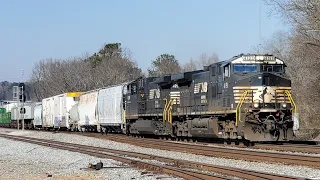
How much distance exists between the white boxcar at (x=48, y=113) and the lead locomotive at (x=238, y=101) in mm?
26379

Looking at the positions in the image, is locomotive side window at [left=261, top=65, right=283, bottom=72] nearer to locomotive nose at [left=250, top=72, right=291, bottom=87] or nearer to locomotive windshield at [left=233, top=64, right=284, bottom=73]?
locomotive windshield at [left=233, top=64, right=284, bottom=73]

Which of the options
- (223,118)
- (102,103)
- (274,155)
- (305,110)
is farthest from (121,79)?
(274,155)

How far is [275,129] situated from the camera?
19031mm

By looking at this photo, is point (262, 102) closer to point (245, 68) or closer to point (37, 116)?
point (245, 68)

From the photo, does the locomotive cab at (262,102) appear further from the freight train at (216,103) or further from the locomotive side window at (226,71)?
the locomotive side window at (226,71)

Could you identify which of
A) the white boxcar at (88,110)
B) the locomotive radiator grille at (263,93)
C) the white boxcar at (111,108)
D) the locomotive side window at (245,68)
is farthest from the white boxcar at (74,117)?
the locomotive radiator grille at (263,93)

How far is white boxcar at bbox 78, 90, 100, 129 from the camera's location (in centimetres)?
3909

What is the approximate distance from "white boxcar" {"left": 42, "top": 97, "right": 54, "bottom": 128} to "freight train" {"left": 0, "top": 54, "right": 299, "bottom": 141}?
16.3 metres

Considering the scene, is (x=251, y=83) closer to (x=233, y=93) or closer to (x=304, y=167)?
(x=233, y=93)

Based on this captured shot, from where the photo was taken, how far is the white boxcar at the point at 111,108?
33375 millimetres

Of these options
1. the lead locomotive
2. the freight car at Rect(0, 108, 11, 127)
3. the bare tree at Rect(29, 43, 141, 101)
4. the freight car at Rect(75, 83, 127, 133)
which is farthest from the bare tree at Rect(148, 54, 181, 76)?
the lead locomotive

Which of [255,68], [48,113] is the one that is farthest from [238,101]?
[48,113]

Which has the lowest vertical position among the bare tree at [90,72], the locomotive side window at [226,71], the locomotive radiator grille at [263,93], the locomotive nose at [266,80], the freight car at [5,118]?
the freight car at [5,118]

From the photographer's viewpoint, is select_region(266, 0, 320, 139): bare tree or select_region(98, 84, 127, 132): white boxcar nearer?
select_region(266, 0, 320, 139): bare tree
